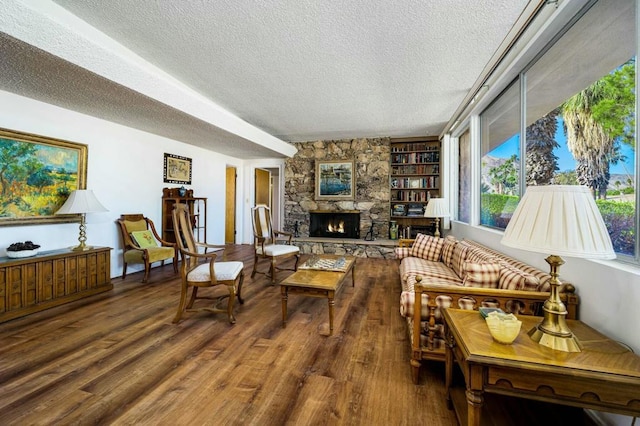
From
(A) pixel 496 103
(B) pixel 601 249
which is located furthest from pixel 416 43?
(B) pixel 601 249

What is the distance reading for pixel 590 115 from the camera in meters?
1.70

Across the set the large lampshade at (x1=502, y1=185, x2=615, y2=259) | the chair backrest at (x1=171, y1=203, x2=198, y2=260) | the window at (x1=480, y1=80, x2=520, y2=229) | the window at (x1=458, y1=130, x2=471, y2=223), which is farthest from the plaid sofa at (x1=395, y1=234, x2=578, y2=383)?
the window at (x1=458, y1=130, x2=471, y2=223)

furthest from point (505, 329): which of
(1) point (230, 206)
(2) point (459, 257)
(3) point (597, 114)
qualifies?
(1) point (230, 206)

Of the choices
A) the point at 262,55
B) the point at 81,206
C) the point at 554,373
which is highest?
the point at 262,55

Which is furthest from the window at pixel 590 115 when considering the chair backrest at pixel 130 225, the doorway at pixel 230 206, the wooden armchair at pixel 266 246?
the doorway at pixel 230 206

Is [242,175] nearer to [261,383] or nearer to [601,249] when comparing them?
[261,383]

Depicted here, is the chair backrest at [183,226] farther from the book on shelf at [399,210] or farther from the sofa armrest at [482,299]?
the book on shelf at [399,210]

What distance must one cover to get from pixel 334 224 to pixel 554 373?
5686 mm

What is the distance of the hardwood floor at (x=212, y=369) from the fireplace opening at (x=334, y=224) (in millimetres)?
3411

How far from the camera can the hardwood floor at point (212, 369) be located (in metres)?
1.53

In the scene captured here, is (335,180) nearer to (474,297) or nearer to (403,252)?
(403,252)

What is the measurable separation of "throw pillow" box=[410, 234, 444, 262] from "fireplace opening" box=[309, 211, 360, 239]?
96.1 inches

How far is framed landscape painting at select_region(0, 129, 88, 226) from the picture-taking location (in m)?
3.02

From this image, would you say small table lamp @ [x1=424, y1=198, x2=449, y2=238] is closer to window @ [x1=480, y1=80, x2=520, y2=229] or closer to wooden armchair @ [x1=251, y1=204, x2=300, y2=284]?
window @ [x1=480, y1=80, x2=520, y2=229]
